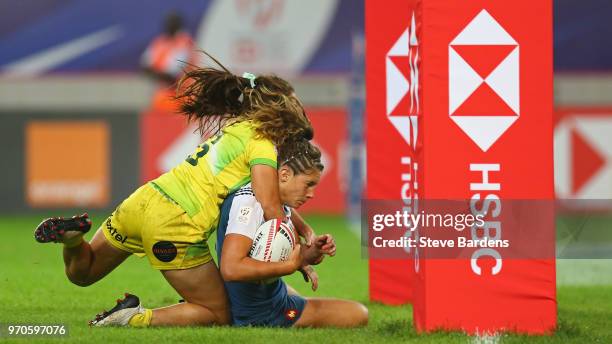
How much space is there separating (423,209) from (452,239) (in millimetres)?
209

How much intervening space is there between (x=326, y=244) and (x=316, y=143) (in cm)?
1182

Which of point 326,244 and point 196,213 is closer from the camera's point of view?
point 326,244

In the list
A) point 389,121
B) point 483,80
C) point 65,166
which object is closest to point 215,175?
point 483,80

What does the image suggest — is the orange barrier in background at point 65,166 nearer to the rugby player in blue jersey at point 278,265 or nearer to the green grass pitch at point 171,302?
the green grass pitch at point 171,302

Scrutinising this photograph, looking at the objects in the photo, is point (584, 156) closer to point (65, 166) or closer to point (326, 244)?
point (65, 166)

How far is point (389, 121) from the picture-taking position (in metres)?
7.80

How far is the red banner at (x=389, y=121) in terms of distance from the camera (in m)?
7.67

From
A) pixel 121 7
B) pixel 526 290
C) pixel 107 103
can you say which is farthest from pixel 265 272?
pixel 107 103

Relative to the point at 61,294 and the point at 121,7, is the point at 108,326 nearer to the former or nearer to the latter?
the point at 61,294

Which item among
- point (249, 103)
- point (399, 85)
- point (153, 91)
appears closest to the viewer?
point (249, 103)

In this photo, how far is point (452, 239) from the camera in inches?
230

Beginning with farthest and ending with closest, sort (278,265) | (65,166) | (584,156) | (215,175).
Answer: (65,166) < (584,156) < (215,175) < (278,265)

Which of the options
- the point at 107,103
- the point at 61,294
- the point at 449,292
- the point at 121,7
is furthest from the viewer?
the point at 107,103

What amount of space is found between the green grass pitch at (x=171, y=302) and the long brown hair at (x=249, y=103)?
112 centimetres
